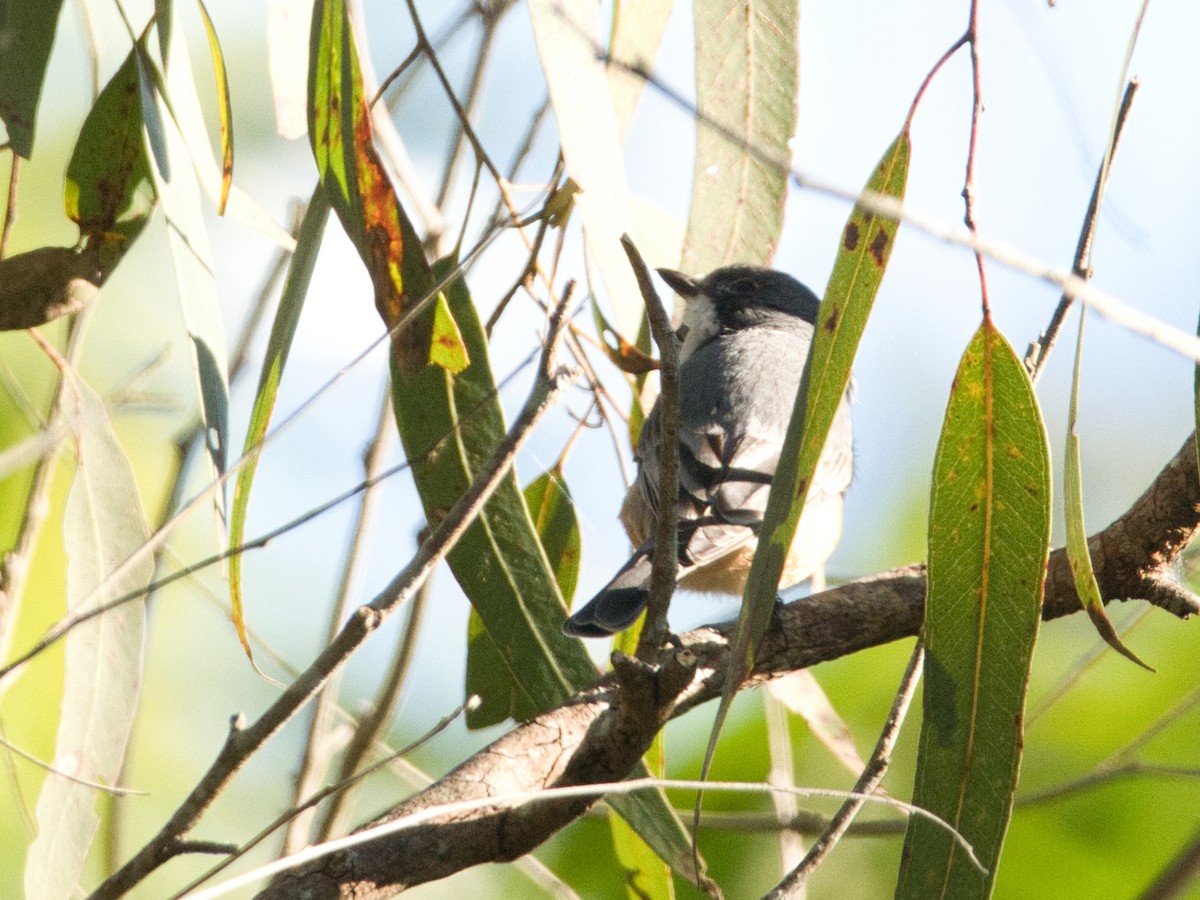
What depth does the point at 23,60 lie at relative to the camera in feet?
6.84

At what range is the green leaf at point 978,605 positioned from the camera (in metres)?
1.84

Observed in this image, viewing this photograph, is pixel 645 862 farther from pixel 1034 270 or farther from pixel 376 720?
pixel 1034 270

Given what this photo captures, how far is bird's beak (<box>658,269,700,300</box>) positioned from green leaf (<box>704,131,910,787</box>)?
1.46 m

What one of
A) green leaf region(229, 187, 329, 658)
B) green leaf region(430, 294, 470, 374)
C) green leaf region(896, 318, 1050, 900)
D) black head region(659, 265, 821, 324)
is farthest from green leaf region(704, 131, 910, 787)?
black head region(659, 265, 821, 324)

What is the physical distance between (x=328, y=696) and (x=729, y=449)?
4.30 feet

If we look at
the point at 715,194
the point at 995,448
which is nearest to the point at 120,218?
the point at 715,194

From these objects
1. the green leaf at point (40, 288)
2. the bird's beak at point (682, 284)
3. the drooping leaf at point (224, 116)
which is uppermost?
the bird's beak at point (682, 284)

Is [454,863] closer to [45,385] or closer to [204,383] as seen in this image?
[204,383]

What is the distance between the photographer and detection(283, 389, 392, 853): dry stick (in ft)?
7.92

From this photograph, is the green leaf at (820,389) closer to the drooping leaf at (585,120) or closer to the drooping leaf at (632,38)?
the drooping leaf at (585,120)

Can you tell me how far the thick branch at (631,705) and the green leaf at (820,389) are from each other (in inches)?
5.4

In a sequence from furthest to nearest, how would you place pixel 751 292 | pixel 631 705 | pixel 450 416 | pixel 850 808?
1. pixel 751 292
2. pixel 450 416
3. pixel 631 705
4. pixel 850 808

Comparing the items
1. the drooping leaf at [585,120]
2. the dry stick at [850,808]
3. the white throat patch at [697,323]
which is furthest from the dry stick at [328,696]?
the white throat patch at [697,323]

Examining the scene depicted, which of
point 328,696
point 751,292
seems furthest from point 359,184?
point 751,292
